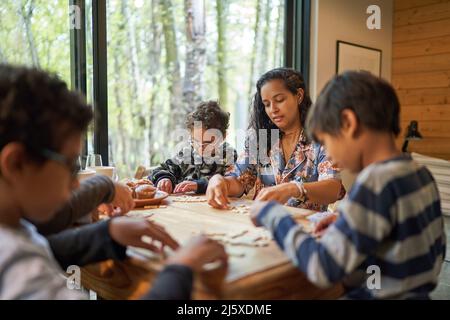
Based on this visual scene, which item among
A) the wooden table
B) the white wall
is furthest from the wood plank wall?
the wooden table

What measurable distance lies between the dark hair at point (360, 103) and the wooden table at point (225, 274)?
1.10ft

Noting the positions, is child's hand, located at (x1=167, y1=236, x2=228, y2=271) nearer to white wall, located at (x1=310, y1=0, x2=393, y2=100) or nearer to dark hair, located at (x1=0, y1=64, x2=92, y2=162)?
dark hair, located at (x1=0, y1=64, x2=92, y2=162)

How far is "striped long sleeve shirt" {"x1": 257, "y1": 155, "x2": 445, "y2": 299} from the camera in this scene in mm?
796

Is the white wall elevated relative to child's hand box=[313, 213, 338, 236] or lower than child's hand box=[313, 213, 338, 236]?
elevated

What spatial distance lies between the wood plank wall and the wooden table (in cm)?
353

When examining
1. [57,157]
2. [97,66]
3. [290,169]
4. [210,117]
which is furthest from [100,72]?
[57,157]

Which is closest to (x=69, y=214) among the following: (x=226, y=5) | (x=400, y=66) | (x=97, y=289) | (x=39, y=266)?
(x=97, y=289)

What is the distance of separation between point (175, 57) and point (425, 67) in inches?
104

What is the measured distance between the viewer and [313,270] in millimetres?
807

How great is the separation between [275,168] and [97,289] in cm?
104

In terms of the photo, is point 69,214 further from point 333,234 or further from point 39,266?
point 333,234

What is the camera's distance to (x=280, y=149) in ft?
6.40

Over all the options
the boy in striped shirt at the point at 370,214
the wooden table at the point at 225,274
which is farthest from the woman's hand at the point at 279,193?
the boy in striped shirt at the point at 370,214

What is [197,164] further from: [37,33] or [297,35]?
[297,35]
